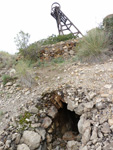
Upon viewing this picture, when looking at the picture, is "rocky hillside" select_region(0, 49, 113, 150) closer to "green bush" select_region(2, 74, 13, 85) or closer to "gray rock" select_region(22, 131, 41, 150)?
"gray rock" select_region(22, 131, 41, 150)

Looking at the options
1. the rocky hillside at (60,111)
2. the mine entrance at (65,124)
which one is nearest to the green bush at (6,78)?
the rocky hillside at (60,111)

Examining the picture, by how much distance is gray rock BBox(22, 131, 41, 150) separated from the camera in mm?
2219

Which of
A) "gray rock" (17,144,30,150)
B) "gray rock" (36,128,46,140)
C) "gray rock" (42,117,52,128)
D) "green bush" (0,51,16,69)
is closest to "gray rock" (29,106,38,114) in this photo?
"gray rock" (42,117,52,128)

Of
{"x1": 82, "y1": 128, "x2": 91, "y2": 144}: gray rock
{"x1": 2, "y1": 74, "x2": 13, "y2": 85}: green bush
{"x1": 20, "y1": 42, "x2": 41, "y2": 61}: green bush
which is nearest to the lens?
{"x1": 82, "y1": 128, "x2": 91, "y2": 144}: gray rock

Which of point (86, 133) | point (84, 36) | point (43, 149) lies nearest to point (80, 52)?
point (84, 36)

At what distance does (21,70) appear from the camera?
3.47 metres

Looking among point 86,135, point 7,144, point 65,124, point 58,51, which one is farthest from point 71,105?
point 58,51

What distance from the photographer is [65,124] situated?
3.19m

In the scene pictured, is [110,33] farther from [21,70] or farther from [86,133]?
[86,133]

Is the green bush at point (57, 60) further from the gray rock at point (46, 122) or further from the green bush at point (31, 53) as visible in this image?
the gray rock at point (46, 122)

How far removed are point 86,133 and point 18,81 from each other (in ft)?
7.30

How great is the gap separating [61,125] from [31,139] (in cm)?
97

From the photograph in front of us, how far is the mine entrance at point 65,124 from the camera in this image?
9.32ft

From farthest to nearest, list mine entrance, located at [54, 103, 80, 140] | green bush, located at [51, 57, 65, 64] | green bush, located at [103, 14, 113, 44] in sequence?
1. green bush, located at [51, 57, 65, 64]
2. green bush, located at [103, 14, 113, 44]
3. mine entrance, located at [54, 103, 80, 140]
